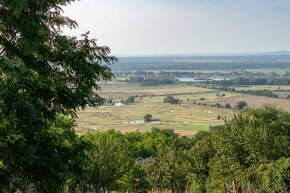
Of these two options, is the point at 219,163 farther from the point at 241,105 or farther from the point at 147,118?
the point at 241,105

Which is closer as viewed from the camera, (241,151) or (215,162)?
(241,151)

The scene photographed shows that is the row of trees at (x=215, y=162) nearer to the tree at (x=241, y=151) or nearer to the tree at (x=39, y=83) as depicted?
the tree at (x=241, y=151)

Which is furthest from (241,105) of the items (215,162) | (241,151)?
(241,151)

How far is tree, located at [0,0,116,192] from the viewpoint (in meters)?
11.9

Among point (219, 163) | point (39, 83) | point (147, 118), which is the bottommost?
point (147, 118)

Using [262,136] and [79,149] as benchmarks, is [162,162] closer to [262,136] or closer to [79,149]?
[262,136]

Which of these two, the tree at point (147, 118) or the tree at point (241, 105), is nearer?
the tree at point (147, 118)

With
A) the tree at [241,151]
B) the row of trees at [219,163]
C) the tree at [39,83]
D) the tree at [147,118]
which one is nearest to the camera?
the tree at [39,83]

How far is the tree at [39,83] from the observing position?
469 inches

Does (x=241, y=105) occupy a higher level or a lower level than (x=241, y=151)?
lower

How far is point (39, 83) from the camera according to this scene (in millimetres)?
13242

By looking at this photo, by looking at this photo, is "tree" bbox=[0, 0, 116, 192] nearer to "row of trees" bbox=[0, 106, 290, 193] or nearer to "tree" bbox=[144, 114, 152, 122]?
"row of trees" bbox=[0, 106, 290, 193]

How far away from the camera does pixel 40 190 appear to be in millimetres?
14977

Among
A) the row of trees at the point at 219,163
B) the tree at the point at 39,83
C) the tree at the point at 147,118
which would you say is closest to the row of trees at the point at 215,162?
the row of trees at the point at 219,163
